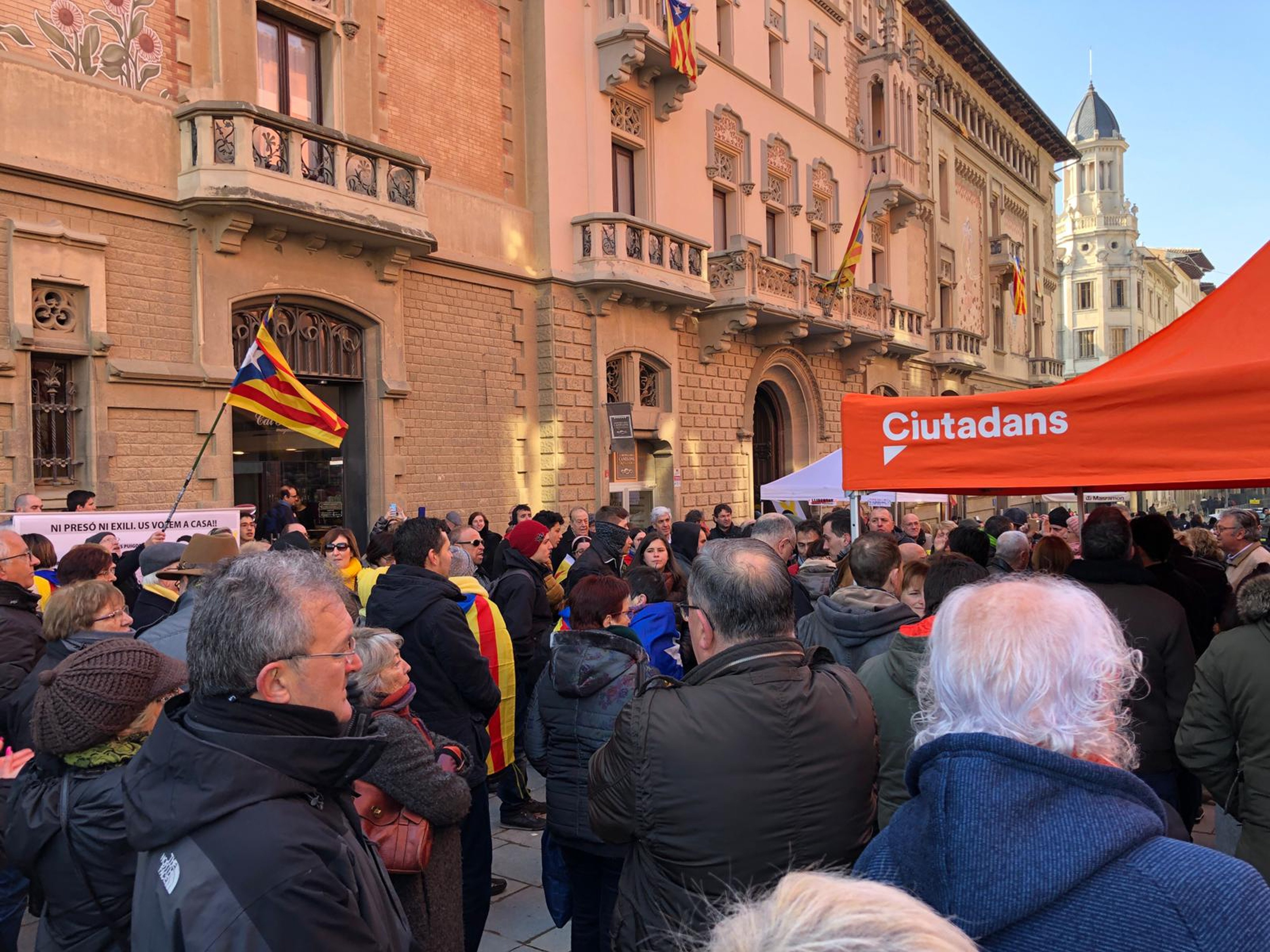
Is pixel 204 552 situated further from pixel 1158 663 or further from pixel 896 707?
pixel 1158 663

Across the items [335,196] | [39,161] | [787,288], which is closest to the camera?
[39,161]

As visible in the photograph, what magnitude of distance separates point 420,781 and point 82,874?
872mm

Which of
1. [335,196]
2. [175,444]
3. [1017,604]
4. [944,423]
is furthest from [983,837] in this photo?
[335,196]

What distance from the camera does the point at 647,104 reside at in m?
16.9

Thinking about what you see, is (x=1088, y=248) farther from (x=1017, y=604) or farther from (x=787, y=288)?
(x=1017, y=604)

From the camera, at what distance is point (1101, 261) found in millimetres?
70812

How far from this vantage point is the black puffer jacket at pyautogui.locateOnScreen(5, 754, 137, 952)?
242cm

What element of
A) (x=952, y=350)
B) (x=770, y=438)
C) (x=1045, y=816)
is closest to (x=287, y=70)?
(x=1045, y=816)

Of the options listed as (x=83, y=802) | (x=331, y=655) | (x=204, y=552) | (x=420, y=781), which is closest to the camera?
(x=331, y=655)

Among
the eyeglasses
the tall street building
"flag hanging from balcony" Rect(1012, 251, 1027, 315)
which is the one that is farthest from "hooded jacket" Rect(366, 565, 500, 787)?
the tall street building

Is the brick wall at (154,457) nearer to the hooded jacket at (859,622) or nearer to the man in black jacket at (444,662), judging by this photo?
the man in black jacket at (444,662)

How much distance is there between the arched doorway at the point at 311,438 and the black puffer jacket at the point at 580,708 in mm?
8625

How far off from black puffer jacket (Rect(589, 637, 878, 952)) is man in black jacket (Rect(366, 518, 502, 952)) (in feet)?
5.41

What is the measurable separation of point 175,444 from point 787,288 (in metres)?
13.1
